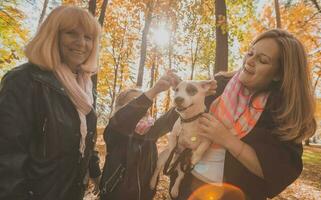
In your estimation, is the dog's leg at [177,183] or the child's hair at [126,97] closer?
the dog's leg at [177,183]

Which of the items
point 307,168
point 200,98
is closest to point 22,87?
point 200,98

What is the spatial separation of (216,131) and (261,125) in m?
0.37

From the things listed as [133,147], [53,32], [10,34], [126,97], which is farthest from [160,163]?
[10,34]

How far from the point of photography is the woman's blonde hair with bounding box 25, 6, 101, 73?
2.36m

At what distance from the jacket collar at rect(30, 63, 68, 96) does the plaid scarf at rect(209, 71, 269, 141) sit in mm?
1344

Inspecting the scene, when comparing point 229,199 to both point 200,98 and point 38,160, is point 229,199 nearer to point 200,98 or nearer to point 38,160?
point 200,98

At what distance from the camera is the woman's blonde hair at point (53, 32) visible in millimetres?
2355

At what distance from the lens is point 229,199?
221cm

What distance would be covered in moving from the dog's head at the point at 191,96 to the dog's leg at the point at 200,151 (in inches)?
13.3

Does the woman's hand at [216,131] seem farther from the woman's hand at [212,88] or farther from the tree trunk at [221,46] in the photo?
the tree trunk at [221,46]

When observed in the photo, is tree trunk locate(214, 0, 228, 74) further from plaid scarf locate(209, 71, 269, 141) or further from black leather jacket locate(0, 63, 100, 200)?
black leather jacket locate(0, 63, 100, 200)

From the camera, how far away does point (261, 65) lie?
2373 mm

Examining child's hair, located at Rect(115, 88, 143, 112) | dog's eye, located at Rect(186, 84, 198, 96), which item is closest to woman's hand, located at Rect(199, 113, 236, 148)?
dog's eye, located at Rect(186, 84, 198, 96)

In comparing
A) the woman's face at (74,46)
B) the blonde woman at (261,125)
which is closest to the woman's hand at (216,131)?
the blonde woman at (261,125)
